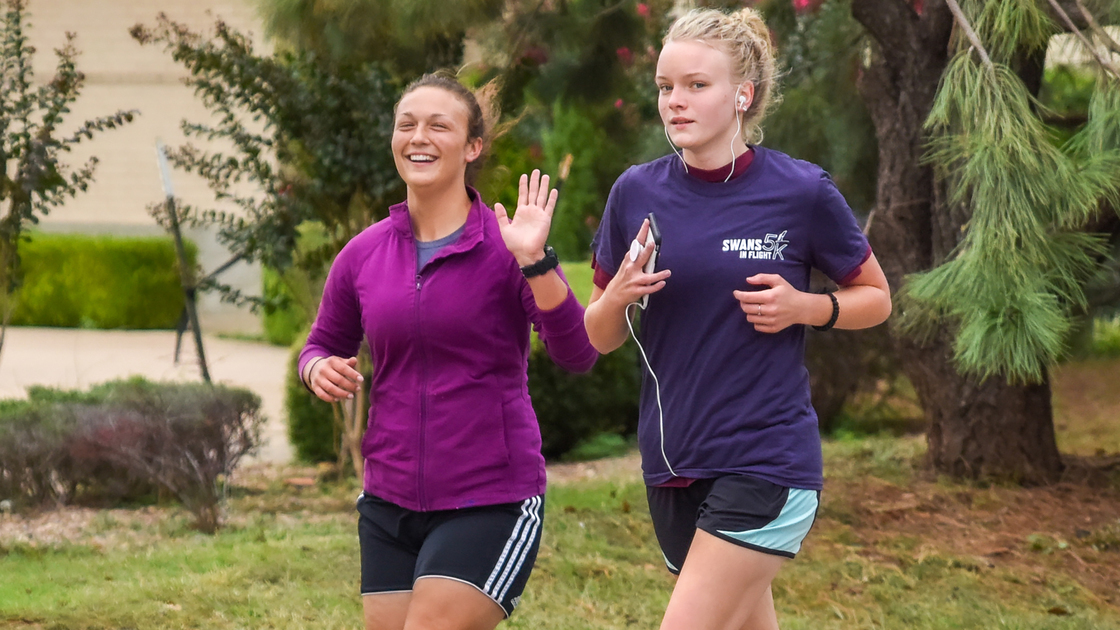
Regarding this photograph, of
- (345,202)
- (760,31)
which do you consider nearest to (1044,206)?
(760,31)

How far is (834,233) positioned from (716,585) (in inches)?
28.8

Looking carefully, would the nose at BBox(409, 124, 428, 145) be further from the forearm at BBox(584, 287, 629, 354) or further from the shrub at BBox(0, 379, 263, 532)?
the shrub at BBox(0, 379, 263, 532)

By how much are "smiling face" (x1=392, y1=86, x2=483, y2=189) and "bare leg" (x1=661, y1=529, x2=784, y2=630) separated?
3.09 feet

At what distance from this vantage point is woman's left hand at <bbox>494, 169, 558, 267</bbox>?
2.44 metres

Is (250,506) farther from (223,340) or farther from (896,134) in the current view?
(223,340)

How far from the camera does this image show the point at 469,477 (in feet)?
8.13

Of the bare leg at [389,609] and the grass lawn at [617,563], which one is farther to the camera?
the grass lawn at [617,563]

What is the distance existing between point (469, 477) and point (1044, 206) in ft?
6.67

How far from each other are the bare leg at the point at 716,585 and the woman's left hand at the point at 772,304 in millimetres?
417

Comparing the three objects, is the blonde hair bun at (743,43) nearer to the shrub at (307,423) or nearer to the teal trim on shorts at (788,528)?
the teal trim on shorts at (788,528)

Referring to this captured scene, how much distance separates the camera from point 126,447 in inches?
231

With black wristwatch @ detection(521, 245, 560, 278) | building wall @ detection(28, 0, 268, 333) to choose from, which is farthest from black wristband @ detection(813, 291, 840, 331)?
building wall @ detection(28, 0, 268, 333)

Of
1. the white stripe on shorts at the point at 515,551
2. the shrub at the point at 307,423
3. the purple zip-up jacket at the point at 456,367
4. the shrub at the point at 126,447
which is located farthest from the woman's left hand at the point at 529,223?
the shrub at the point at 307,423

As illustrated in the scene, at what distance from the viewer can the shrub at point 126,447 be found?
5828mm
